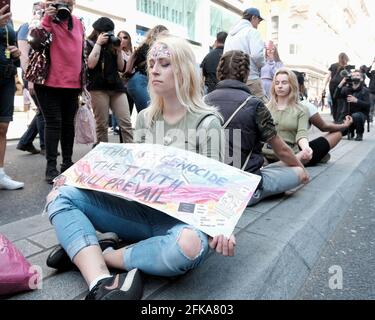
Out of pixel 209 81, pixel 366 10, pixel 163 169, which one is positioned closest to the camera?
pixel 163 169

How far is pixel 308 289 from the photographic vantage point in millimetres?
2105

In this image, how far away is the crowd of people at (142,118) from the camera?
1667 millimetres

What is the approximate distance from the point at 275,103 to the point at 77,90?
195cm

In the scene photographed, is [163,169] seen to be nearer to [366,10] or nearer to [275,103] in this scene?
[275,103]

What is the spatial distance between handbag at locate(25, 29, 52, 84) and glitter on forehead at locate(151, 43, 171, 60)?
1811mm

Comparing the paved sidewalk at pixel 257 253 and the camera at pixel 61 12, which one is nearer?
the paved sidewalk at pixel 257 253

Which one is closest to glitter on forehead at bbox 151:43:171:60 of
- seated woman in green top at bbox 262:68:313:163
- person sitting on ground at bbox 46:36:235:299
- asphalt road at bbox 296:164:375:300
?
person sitting on ground at bbox 46:36:235:299

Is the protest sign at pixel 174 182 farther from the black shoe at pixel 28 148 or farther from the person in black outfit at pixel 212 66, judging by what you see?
the person in black outfit at pixel 212 66

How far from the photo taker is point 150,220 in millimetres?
1940

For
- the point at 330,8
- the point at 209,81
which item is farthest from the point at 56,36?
the point at 330,8

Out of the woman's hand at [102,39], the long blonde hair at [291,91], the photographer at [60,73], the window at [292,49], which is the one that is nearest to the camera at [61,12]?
the photographer at [60,73]

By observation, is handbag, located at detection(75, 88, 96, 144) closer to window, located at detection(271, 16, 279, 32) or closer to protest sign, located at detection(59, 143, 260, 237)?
protest sign, located at detection(59, 143, 260, 237)

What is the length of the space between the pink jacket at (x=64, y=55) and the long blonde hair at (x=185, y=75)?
1692mm

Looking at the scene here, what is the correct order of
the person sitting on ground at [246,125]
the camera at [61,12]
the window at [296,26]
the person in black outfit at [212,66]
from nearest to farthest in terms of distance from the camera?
the person sitting on ground at [246,125] < the camera at [61,12] < the person in black outfit at [212,66] < the window at [296,26]
